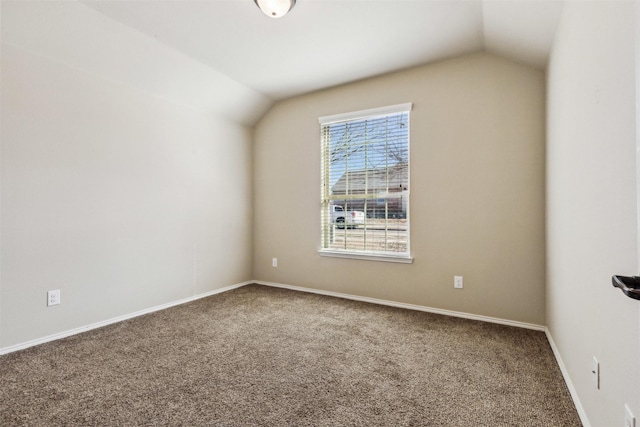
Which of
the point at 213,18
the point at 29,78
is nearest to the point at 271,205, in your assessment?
the point at 213,18

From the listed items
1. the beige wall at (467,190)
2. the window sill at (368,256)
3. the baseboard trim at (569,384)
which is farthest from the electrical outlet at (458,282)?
the baseboard trim at (569,384)

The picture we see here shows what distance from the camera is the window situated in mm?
3309

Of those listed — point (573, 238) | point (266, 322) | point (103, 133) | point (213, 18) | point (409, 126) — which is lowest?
point (266, 322)

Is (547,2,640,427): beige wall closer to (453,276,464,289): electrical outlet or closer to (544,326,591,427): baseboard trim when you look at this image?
(544,326,591,427): baseboard trim

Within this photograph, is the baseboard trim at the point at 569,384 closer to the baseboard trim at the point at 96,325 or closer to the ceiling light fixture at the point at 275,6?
the ceiling light fixture at the point at 275,6

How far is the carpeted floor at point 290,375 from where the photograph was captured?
1.51 m

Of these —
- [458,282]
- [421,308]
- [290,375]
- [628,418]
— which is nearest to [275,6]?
[290,375]

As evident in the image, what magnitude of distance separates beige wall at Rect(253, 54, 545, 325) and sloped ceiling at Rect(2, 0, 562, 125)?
0.25 meters

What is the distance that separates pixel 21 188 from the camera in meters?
2.26

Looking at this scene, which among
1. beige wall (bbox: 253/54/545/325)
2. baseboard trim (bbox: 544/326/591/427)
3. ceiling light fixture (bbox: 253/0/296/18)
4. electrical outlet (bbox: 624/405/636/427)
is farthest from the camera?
beige wall (bbox: 253/54/545/325)

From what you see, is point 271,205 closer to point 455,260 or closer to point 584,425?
point 455,260

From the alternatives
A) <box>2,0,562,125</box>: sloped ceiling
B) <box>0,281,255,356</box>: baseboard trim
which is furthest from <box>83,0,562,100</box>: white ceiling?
<box>0,281,255,356</box>: baseboard trim

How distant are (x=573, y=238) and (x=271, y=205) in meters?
3.29

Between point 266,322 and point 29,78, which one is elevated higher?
point 29,78
